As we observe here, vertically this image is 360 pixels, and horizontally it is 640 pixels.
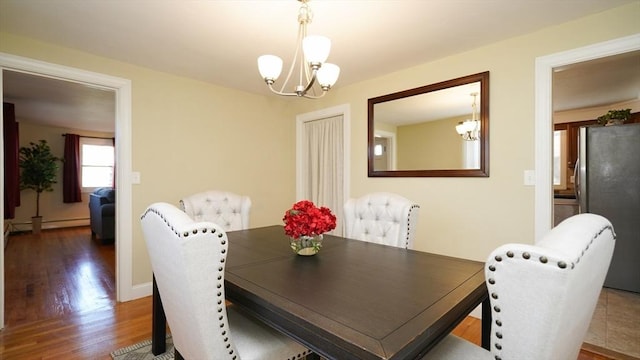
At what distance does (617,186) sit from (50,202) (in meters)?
9.63

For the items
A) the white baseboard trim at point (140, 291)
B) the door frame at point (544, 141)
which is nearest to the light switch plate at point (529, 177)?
the door frame at point (544, 141)

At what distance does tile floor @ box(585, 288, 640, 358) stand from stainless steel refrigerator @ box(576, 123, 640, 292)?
264 mm

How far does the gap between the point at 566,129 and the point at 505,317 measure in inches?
221

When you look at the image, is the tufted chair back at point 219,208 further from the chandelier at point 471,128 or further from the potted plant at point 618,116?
the potted plant at point 618,116

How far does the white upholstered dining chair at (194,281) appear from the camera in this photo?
0.91 meters

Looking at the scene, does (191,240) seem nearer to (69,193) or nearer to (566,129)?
(566,129)

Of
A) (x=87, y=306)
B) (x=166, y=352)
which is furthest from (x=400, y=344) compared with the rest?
(x=87, y=306)

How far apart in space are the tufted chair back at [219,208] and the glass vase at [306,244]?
1.16 m

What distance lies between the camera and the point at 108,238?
16.7ft

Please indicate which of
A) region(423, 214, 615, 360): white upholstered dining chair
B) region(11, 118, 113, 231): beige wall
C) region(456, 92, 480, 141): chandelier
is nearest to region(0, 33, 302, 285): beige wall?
region(456, 92, 480, 141): chandelier

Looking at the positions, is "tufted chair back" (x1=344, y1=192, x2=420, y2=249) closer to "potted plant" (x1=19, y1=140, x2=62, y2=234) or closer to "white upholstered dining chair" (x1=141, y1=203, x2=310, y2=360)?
"white upholstered dining chair" (x1=141, y1=203, x2=310, y2=360)

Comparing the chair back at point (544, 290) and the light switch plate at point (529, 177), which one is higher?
the light switch plate at point (529, 177)

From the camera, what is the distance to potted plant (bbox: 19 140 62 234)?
5.90 metres

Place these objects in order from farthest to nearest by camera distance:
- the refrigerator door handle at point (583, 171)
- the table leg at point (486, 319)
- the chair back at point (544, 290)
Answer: the refrigerator door handle at point (583, 171), the table leg at point (486, 319), the chair back at point (544, 290)
